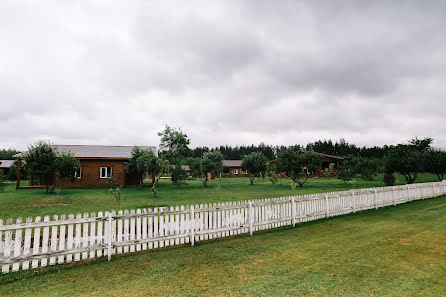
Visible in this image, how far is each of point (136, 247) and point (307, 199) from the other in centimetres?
801

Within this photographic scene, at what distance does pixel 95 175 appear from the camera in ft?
110

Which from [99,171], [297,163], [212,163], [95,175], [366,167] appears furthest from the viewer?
[366,167]

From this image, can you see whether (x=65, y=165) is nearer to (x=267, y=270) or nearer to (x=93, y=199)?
(x=93, y=199)

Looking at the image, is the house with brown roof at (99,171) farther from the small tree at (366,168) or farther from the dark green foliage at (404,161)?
the small tree at (366,168)

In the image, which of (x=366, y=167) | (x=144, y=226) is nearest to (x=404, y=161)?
Answer: (x=366, y=167)

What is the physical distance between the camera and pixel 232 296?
4871 millimetres

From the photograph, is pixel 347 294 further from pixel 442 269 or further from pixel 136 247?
pixel 136 247

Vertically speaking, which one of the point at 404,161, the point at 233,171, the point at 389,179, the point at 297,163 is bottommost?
the point at 389,179


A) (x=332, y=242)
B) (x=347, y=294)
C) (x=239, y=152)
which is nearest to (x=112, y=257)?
(x=347, y=294)

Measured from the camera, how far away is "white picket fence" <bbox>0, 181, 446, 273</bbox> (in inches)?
248

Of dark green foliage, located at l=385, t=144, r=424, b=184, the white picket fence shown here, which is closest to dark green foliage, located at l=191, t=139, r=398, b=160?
dark green foliage, located at l=385, t=144, r=424, b=184

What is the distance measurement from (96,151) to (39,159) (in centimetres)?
1058

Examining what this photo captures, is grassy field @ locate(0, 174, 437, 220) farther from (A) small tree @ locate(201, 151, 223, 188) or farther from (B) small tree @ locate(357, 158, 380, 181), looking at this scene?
(B) small tree @ locate(357, 158, 380, 181)

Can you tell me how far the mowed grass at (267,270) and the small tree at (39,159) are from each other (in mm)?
23338
